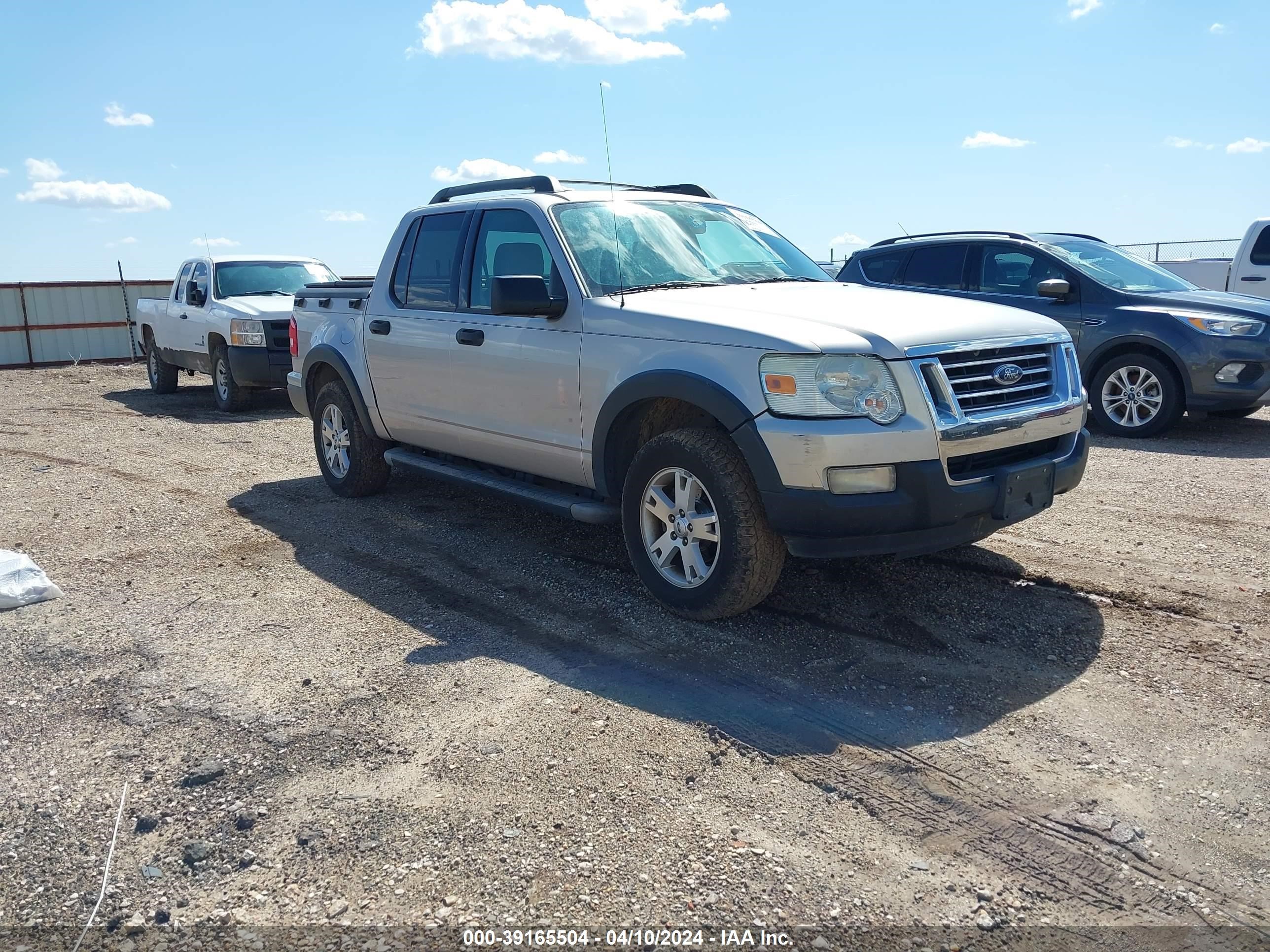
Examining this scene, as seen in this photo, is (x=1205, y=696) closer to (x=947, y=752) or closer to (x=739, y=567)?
(x=947, y=752)

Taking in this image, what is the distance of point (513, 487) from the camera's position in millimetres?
5773

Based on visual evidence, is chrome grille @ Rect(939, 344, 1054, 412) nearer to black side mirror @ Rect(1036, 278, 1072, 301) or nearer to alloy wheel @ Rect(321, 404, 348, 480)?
alloy wheel @ Rect(321, 404, 348, 480)

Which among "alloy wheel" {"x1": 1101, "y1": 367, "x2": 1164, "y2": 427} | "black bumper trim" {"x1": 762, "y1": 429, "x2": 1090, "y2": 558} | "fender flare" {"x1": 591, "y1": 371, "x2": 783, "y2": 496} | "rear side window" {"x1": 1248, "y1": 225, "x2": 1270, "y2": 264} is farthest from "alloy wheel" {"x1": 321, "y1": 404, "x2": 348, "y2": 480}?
"rear side window" {"x1": 1248, "y1": 225, "x2": 1270, "y2": 264}

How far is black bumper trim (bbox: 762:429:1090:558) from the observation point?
13.6 feet

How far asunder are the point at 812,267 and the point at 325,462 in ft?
12.9

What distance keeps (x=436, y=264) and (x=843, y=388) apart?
3.10m

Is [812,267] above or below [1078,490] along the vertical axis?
above

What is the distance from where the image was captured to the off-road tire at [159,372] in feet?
50.9

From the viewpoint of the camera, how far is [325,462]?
775 cm

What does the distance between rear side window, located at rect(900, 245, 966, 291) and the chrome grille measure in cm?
572

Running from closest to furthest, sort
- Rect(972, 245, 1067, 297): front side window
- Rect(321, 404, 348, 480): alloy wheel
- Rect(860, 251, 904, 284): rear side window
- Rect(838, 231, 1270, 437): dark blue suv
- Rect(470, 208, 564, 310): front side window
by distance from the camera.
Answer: Rect(470, 208, 564, 310): front side window
Rect(321, 404, 348, 480): alloy wheel
Rect(838, 231, 1270, 437): dark blue suv
Rect(972, 245, 1067, 297): front side window
Rect(860, 251, 904, 284): rear side window

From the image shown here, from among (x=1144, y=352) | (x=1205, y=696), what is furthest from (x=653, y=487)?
(x=1144, y=352)

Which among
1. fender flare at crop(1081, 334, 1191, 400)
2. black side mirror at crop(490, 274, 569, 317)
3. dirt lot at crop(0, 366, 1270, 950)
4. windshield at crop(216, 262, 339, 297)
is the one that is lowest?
dirt lot at crop(0, 366, 1270, 950)

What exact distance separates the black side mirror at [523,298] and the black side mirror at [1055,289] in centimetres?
579
